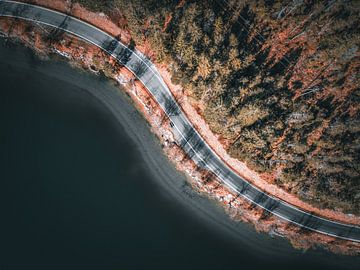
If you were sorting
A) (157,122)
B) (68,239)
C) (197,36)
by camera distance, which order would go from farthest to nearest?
(157,122) → (68,239) → (197,36)

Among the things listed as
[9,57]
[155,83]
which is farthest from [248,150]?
[9,57]

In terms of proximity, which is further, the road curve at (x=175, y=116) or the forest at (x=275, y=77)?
the road curve at (x=175, y=116)

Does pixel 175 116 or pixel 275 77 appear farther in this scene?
pixel 175 116

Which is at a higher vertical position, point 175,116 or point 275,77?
point 275,77

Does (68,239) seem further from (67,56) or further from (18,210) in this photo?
(67,56)

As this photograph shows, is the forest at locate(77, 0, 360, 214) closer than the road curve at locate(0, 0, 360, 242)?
Yes
